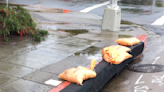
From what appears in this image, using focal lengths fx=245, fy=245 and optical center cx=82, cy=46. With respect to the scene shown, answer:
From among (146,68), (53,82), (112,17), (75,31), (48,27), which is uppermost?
(112,17)

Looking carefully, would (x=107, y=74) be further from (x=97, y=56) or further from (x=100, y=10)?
(x=100, y=10)

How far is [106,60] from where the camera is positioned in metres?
6.35

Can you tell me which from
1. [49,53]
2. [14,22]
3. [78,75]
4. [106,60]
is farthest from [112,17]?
[78,75]

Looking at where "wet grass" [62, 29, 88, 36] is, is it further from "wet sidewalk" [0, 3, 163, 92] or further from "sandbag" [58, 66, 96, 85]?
"sandbag" [58, 66, 96, 85]

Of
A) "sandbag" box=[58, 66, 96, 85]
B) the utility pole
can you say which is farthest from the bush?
"sandbag" box=[58, 66, 96, 85]

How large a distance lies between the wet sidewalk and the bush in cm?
32

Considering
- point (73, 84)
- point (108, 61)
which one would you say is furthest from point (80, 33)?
point (73, 84)

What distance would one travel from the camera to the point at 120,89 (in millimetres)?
6078

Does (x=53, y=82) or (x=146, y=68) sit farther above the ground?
(x=53, y=82)

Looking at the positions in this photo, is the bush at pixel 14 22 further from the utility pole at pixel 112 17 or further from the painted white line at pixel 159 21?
the painted white line at pixel 159 21

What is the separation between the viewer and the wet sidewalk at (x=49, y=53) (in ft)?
19.9

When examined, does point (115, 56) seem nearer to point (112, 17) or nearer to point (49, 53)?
point (49, 53)

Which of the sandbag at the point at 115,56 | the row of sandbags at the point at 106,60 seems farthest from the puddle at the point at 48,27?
the sandbag at the point at 115,56

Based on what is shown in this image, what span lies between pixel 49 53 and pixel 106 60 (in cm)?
264
